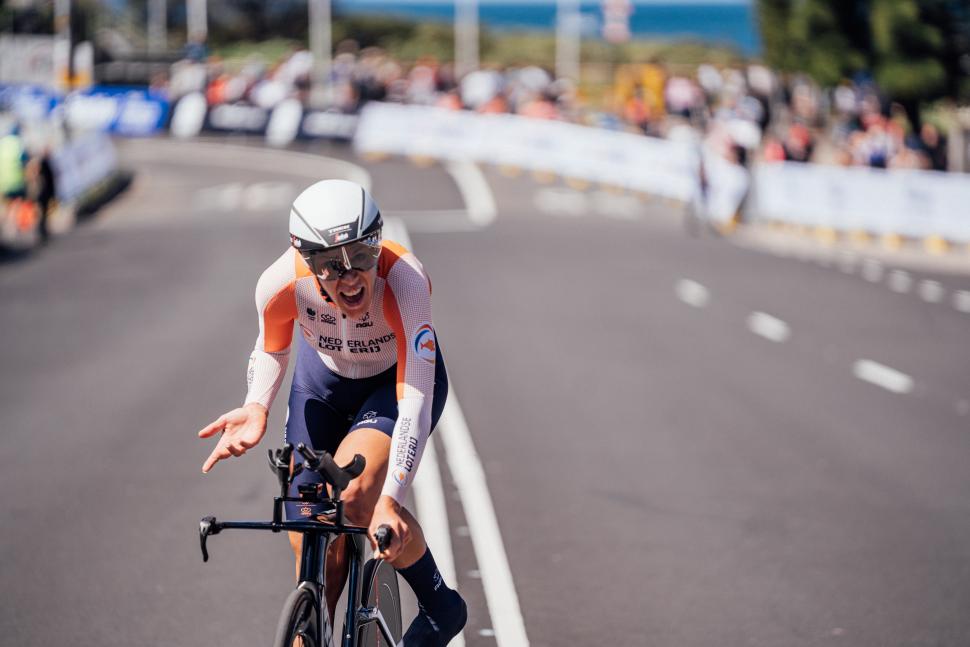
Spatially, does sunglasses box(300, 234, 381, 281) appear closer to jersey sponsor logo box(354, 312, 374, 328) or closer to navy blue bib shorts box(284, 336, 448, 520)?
jersey sponsor logo box(354, 312, 374, 328)

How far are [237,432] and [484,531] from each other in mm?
3592

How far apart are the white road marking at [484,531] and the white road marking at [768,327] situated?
5.31 meters

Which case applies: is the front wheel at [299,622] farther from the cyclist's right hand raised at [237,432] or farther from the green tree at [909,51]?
the green tree at [909,51]

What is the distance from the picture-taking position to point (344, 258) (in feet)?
14.4

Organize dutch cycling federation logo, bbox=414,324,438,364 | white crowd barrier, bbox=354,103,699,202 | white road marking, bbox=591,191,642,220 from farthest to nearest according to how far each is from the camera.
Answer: white crowd barrier, bbox=354,103,699,202
white road marking, bbox=591,191,642,220
dutch cycling federation logo, bbox=414,324,438,364

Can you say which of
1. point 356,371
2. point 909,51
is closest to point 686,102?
point 909,51

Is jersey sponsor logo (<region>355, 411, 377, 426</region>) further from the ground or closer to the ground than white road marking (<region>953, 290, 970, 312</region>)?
further from the ground

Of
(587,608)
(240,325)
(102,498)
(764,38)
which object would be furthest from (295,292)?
(764,38)

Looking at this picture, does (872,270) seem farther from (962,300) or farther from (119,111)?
(119,111)

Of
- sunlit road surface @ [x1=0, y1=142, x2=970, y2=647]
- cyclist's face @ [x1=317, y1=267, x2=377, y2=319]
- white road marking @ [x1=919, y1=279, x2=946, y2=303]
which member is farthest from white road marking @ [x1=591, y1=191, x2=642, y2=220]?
cyclist's face @ [x1=317, y1=267, x2=377, y2=319]

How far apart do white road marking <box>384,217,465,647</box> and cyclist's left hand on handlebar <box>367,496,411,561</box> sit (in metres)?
1.95

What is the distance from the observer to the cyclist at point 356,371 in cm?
436

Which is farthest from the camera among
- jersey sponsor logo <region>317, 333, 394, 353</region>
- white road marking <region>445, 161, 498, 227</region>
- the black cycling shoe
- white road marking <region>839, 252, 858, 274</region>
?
white road marking <region>445, 161, 498, 227</region>

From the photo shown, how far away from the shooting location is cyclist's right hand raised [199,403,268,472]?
14.4 feet
